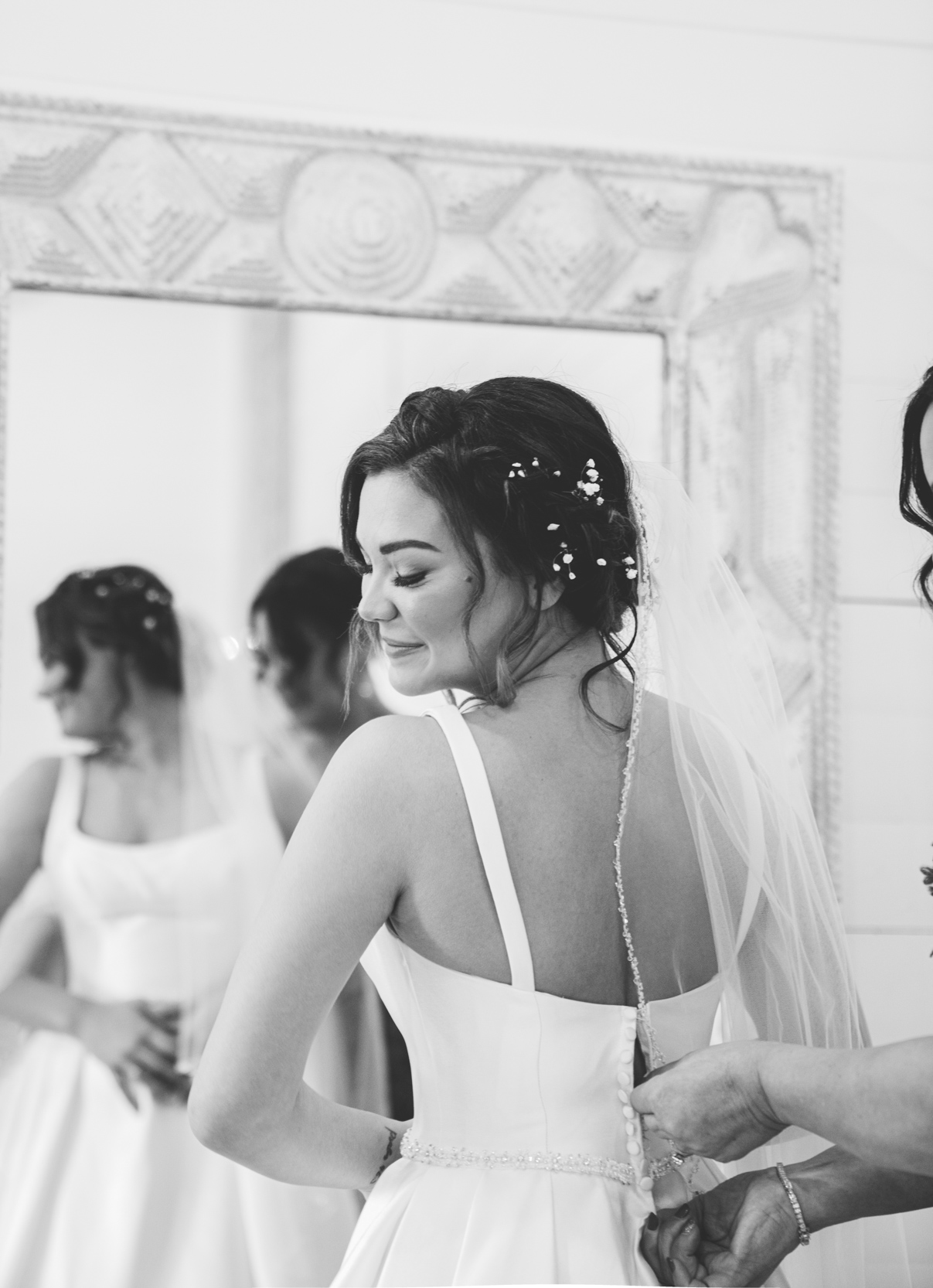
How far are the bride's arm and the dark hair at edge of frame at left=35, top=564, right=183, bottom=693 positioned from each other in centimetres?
117

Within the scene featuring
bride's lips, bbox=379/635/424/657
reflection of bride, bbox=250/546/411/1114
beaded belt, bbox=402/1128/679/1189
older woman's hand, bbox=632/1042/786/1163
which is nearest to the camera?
older woman's hand, bbox=632/1042/786/1163

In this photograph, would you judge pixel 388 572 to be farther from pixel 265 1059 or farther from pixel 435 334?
pixel 435 334

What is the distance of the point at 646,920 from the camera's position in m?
1.28

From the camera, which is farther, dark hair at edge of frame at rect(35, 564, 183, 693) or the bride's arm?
dark hair at edge of frame at rect(35, 564, 183, 693)

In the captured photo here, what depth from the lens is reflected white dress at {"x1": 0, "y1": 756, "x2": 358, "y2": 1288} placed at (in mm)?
2191

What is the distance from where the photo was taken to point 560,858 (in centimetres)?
123

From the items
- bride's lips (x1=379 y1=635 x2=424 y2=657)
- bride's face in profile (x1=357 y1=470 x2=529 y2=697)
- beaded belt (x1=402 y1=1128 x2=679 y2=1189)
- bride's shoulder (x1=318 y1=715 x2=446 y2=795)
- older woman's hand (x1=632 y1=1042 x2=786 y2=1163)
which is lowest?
beaded belt (x1=402 y1=1128 x2=679 y2=1189)

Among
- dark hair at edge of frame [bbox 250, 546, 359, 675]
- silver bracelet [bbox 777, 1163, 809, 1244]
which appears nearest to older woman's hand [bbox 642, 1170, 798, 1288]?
silver bracelet [bbox 777, 1163, 809, 1244]

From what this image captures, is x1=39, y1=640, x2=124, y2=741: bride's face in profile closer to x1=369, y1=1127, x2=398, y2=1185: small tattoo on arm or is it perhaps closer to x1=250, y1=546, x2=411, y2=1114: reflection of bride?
x1=250, y1=546, x2=411, y2=1114: reflection of bride

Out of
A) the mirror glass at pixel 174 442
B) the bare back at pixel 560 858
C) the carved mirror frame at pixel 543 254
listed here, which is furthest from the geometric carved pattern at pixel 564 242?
the bare back at pixel 560 858

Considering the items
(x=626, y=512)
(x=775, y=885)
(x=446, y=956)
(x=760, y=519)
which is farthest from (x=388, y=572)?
(x=760, y=519)

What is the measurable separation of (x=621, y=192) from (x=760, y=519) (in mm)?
666

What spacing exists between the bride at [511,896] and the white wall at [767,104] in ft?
3.87

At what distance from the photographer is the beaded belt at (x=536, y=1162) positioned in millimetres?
1259
